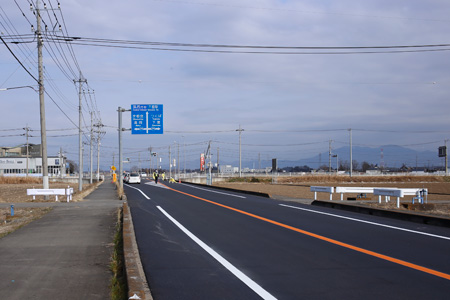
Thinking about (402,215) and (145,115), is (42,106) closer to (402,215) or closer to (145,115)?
(145,115)

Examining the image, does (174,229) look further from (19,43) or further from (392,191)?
(19,43)

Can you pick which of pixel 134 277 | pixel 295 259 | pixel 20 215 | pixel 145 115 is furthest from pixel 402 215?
pixel 145 115

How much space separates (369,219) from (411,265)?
306 inches

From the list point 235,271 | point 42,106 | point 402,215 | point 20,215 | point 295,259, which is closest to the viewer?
point 235,271

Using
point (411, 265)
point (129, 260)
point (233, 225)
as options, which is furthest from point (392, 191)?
point (129, 260)

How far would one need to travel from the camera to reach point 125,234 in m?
11.4

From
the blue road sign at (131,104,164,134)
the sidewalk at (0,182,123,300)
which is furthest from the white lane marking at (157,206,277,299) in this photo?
the blue road sign at (131,104,164,134)

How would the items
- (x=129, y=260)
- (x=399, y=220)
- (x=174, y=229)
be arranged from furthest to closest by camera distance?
(x=399, y=220) → (x=174, y=229) → (x=129, y=260)

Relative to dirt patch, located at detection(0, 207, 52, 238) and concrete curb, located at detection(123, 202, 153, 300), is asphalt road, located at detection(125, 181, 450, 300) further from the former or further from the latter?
dirt patch, located at detection(0, 207, 52, 238)

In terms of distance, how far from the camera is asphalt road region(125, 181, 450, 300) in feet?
21.5

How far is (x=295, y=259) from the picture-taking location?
880cm

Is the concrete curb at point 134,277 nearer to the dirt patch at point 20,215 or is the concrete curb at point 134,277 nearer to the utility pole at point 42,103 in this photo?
the dirt patch at point 20,215

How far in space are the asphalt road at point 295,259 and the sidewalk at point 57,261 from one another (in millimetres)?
912

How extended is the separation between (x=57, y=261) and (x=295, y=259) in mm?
4861
